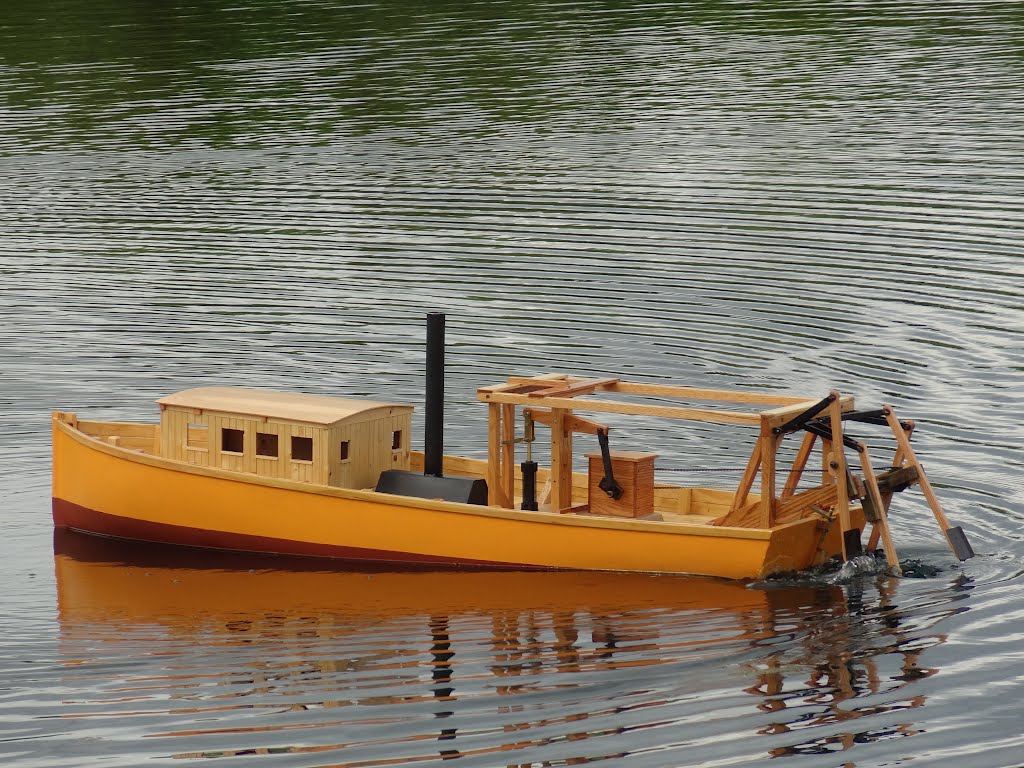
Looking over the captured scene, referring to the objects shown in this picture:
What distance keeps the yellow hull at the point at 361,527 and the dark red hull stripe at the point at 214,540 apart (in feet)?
0.05

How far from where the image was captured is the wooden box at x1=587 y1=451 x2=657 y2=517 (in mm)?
25062

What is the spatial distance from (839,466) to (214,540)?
8.83 metres

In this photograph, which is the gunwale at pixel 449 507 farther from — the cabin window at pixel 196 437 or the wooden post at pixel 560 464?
the wooden post at pixel 560 464

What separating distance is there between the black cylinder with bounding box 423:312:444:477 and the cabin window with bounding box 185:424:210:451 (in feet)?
10.4

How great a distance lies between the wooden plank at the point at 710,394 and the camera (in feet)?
79.6

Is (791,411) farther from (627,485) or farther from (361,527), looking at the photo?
(361,527)

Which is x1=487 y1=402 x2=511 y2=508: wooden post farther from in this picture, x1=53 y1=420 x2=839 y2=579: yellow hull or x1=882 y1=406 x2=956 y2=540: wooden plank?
x1=882 y1=406 x2=956 y2=540: wooden plank

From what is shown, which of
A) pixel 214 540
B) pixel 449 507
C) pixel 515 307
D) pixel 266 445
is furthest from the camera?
pixel 515 307

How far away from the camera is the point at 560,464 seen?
82.5 feet

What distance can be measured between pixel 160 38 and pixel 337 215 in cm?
3133

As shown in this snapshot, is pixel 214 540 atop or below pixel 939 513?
below

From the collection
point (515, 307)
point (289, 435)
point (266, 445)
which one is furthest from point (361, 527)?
point (515, 307)

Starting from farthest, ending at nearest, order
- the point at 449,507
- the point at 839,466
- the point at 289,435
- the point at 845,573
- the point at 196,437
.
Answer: the point at 196,437 < the point at 289,435 < the point at 449,507 < the point at 845,573 < the point at 839,466

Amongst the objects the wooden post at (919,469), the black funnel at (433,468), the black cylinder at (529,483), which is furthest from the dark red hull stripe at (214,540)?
the wooden post at (919,469)
